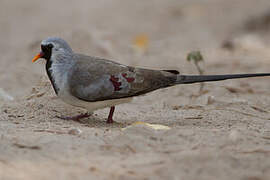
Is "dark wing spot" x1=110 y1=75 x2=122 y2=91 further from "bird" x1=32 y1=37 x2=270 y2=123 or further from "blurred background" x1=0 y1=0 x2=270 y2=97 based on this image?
"blurred background" x1=0 y1=0 x2=270 y2=97

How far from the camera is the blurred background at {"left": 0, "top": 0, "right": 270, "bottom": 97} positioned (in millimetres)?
8367

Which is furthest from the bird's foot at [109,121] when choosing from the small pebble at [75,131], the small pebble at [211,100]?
the small pebble at [211,100]

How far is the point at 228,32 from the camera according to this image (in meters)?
10.9

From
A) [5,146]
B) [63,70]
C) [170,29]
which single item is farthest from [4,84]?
[170,29]

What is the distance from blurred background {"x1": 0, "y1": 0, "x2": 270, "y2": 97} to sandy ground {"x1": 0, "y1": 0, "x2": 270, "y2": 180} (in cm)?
2

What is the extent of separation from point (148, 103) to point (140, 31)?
525 centimetres

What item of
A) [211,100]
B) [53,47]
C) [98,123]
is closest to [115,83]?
[98,123]

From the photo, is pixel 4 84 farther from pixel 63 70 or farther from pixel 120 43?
pixel 120 43

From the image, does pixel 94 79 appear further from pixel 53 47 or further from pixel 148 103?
pixel 148 103

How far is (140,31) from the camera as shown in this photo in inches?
443

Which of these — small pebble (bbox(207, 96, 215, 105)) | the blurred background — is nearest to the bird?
small pebble (bbox(207, 96, 215, 105))

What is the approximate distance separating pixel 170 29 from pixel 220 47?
202cm

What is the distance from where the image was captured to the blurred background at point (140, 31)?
27.5 ft

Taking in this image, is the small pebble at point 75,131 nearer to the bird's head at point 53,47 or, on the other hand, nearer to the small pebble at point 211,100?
the bird's head at point 53,47
